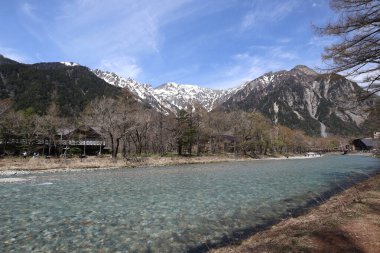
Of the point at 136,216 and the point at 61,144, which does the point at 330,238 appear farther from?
the point at 61,144

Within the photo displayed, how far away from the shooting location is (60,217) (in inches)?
500

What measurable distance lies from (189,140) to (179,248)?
57917 mm

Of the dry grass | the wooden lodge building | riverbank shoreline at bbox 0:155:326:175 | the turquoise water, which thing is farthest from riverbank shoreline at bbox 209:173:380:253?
the wooden lodge building

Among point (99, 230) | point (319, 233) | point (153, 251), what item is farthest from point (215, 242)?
point (99, 230)

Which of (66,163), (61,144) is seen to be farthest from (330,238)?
(61,144)

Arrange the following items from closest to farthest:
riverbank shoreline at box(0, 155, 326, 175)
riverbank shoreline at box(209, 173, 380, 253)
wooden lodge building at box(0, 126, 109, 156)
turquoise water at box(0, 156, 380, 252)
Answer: riverbank shoreline at box(209, 173, 380, 253), turquoise water at box(0, 156, 380, 252), riverbank shoreline at box(0, 155, 326, 175), wooden lodge building at box(0, 126, 109, 156)

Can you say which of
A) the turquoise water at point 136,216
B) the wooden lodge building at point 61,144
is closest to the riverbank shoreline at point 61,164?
the wooden lodge building at point 61,144

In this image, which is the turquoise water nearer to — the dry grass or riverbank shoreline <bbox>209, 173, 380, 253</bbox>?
riverbank shoreline <bbox>209, 173, 380, 253</bbox>

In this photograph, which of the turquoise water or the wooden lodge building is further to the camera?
the wooden lodge building

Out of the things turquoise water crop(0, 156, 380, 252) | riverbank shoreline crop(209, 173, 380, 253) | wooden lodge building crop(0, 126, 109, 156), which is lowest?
turquoise water crop(0, 156, 380, 252)

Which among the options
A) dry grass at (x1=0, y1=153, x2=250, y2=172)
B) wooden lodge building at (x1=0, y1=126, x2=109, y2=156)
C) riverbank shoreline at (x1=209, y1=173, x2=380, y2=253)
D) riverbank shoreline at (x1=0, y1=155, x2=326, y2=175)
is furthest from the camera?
wooden lodge building at (x1=0, y1=126, x2=109, y2=156)

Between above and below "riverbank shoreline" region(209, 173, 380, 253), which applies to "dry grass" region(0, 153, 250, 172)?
above

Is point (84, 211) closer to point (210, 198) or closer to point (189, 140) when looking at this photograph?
point (210, 198)

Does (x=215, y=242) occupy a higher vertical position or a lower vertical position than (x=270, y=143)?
lower
